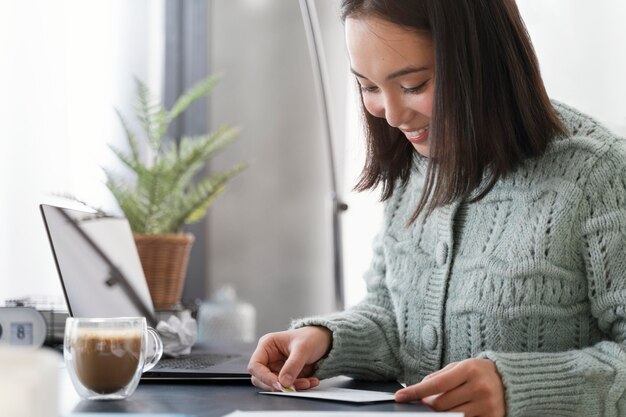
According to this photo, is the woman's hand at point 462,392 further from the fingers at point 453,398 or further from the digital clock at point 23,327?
the digital clock at point 23,327

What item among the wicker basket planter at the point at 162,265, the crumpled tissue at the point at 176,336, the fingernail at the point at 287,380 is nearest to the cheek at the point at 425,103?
the fingernail at the point at 287,380

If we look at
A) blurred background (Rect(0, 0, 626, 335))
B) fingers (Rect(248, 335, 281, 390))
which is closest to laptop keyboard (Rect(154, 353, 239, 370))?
fingers (Rect(248, 335, 281, 390))

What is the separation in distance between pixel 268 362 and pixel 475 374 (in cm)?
33

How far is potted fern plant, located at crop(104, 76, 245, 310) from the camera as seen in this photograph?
2121mm

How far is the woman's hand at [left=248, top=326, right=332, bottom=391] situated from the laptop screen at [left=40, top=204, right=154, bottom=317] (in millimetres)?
345

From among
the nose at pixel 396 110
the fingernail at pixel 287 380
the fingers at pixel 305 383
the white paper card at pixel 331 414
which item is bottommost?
the fingers at pixel 305 383

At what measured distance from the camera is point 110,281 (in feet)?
5.10

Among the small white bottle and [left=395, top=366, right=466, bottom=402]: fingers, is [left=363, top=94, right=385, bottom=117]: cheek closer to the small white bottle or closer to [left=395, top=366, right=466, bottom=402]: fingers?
[left=395, top=366, right=466, bottom=402]: fingers

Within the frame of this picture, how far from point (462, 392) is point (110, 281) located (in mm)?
800

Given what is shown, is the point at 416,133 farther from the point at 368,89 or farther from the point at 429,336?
the point at 429,336

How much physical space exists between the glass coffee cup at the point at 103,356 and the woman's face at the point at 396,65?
49 centimetres

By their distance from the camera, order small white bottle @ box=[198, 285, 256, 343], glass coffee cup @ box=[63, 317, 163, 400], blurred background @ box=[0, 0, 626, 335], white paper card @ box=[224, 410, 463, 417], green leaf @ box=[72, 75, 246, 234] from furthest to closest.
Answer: blurred background @ box=[0, 0, 626, 335]
small white bottle @ box=[198, 285, 256, 343]
green leaf @ box=[72, 75, 246, 234]
glass coffee cup @ box=[63, 317, 163, 400]
white paper card @ box=[224, 410, 463, 417]

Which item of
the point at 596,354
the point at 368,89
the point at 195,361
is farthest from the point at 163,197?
the point at 596,354

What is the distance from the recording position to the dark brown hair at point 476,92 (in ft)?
3.97
